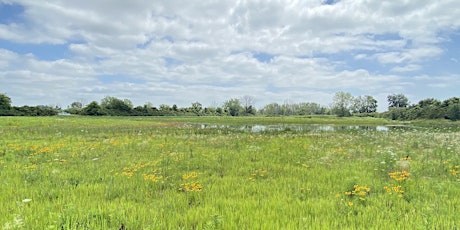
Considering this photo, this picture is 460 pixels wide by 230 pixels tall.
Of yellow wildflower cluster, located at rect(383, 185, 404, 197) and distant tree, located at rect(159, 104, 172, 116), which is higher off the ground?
distant tree, located at rect(159, 104, 172, 116)

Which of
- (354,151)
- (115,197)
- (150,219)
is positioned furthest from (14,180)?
(354,151)

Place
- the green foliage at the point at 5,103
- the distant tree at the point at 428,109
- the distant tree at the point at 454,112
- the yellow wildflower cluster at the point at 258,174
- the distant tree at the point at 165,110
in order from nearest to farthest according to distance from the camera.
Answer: the yellow wildflower cluster at the point at 258,174
the green foliage at the point at 5,103
the distant tree at the point at 454,112
the distant tree at the point at 428,109
the distant tree at the point at 165,110

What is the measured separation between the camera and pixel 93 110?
10531 centimetres

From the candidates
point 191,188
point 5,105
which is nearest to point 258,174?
point 191,188

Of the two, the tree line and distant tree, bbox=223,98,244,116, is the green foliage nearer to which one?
the tree line

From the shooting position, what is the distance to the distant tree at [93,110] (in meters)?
105

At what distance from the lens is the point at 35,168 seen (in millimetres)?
9336

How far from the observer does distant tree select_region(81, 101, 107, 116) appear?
10506cm

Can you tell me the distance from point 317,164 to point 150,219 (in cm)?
748

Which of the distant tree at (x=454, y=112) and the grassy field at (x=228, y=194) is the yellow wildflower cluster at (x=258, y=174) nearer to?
the grassy field at (x=228, y=194)

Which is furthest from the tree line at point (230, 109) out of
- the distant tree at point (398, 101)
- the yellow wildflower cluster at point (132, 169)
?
the yellow wildflower cluster at point (132, 169)

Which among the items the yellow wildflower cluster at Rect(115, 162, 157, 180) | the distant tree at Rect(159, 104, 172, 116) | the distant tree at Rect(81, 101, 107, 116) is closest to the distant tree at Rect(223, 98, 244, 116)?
the distant tree at Rect(159, 104, 172, 116)

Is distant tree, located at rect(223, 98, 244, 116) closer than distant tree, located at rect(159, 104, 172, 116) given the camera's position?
No

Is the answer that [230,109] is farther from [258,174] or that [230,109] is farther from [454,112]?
[258,174]
